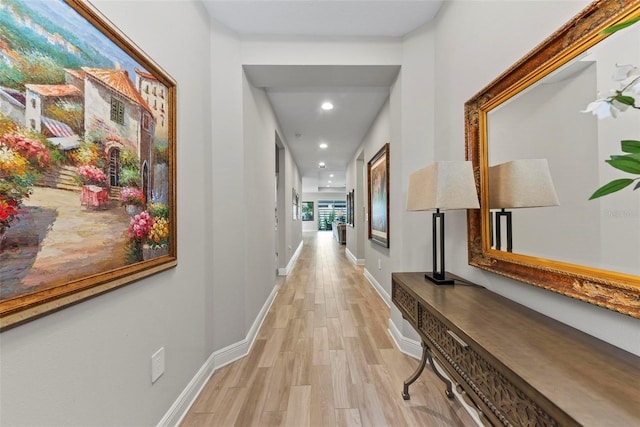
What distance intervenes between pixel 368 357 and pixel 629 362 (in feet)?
5.40

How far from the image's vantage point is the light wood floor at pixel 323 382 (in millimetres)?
1494

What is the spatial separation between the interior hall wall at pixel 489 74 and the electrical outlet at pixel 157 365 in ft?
5.99

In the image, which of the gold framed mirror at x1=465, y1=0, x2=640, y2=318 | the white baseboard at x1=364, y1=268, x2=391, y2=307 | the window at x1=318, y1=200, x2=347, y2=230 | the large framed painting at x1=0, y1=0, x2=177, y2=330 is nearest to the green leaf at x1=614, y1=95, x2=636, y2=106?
the gold framed mirror at x1=465, y1=0, x2=640, y2=318

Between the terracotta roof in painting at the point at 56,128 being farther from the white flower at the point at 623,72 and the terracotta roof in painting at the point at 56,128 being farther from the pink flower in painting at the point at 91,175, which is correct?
the white flower at the point at 623,72

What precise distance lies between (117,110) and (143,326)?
100 cm

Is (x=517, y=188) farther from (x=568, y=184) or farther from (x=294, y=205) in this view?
(x=294, y=205)

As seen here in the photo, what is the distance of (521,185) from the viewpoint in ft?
3.85

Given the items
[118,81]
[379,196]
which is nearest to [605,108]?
[118,81]

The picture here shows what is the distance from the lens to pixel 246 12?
74.8 inches

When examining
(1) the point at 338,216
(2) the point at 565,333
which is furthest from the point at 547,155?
(1) the point at 338,216

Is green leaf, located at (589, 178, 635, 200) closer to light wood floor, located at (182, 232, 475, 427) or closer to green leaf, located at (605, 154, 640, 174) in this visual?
green leaf, located at (605, 154, 640, 174)

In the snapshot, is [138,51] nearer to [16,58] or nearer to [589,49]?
[16,58]

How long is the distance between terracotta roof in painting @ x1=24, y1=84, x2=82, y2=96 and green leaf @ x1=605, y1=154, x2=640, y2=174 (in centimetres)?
155

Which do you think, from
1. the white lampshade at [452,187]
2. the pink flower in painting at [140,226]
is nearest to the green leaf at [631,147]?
the white lampshade at [452,187]
